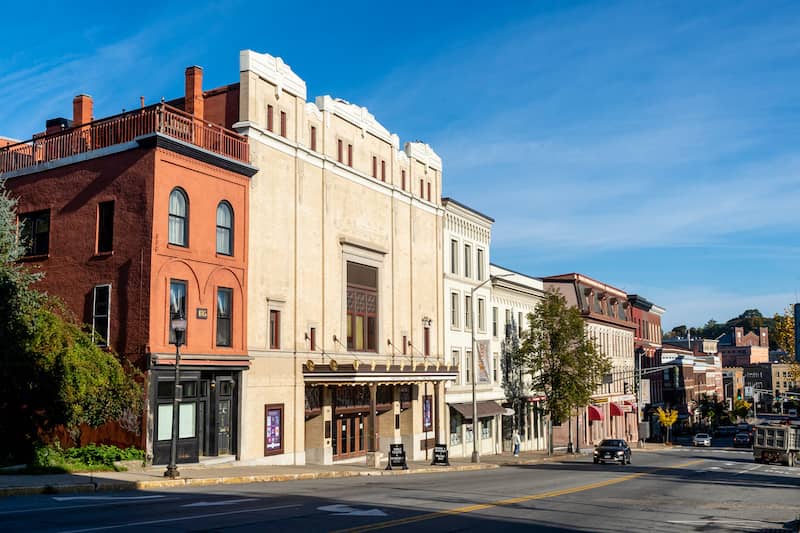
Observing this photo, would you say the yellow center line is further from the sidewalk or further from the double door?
the double door

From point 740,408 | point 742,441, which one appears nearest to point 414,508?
point 742,441

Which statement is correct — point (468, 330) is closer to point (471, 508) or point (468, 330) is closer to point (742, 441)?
point (471, 508)

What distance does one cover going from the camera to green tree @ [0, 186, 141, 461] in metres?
26.5

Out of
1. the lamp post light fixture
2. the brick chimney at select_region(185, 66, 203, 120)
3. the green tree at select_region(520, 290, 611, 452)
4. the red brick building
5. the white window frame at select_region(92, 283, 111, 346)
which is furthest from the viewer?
the green tree at select_region(520, 290, 611, 452)

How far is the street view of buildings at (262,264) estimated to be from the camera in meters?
29.7

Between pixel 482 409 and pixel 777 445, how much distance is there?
20149 mm

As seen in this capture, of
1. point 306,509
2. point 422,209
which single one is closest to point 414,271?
point 422,209

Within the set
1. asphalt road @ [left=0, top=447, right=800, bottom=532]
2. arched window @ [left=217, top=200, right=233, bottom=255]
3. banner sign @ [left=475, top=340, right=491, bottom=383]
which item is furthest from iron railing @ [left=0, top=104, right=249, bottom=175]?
banner sign @ [left=475, top=340, right=491, bottom=383]

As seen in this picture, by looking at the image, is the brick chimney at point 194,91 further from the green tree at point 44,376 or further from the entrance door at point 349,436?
the entrance door at point 349,436

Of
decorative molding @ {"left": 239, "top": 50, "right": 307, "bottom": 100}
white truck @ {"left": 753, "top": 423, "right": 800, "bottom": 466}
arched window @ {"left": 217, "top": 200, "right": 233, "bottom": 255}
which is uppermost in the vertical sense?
decorative molding @ {"left": 239, "top": 50, "right": 307, "bottom": 100}

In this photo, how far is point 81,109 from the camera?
3831 cm

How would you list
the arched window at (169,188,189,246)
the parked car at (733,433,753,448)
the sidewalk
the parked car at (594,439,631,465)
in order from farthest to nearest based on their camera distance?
the parked car at (733,433,753,448) → the parked car at (594,439,631,465) → the arched window at (169,188,189,246) → the sidewalk

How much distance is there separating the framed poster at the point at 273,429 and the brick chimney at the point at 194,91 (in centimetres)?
1318

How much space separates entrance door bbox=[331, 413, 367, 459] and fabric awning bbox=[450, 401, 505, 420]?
30.2ft
